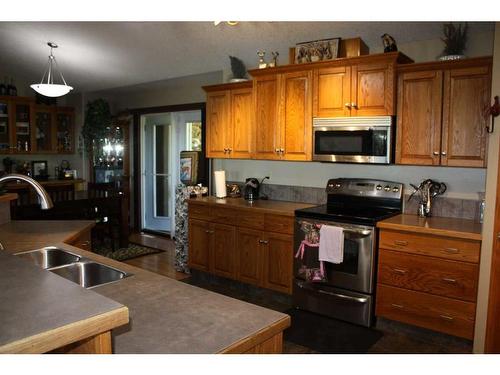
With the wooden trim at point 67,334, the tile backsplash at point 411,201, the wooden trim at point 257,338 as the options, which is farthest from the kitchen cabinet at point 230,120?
the wooden trim at point 67,334

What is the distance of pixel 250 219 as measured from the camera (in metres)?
3.99

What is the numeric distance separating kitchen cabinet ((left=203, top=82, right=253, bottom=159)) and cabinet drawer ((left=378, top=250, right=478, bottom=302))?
1.79 meters

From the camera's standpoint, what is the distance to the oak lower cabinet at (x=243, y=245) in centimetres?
380

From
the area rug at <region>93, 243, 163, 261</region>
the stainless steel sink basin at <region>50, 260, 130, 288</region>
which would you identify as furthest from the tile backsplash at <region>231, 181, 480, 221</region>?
the stainless steel sink basin at <region>50, 260, 130, 288</region>

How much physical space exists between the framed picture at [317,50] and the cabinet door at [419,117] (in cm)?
64

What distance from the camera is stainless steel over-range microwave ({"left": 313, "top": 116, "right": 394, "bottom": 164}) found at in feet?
11.2

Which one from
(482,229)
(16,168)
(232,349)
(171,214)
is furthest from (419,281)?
(16,168)

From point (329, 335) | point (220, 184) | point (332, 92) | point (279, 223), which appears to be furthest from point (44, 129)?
point (329, 335)

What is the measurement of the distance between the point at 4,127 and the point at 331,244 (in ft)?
18.0

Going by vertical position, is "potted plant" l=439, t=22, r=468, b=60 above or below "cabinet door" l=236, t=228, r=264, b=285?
above

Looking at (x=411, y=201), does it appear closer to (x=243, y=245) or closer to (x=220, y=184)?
Result: (x=243, y=245)

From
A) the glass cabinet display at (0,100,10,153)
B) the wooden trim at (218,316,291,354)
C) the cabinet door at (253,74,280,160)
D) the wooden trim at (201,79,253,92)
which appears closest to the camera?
the wooden trim at (218,316,291,354)

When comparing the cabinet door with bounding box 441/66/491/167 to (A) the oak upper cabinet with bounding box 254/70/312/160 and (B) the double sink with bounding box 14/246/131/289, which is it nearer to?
(A) the oak upper cabinet with bounding box 254/70/312/160

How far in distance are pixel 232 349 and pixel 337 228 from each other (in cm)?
225
